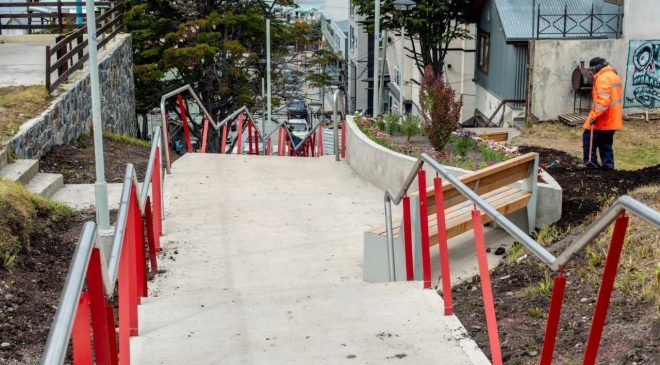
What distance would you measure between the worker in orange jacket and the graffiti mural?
12.2 m

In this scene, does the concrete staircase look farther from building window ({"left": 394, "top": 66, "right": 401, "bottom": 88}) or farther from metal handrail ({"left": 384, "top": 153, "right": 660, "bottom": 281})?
building window ({"left": 394, "top": 66, "right": 401, "bottom": 88})

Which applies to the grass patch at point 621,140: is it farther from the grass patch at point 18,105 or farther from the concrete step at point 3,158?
the concrete step at point 3,158

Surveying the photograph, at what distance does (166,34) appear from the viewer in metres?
32.2

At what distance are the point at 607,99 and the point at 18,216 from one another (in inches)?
311

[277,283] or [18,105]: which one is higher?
[18,105]

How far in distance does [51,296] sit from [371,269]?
2.56 m

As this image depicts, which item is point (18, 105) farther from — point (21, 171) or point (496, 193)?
point (496, 193)

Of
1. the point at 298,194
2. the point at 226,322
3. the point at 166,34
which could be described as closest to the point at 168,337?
the point at 226,322

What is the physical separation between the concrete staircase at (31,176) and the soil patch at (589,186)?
228 inches

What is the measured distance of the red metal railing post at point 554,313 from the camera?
4285 mm

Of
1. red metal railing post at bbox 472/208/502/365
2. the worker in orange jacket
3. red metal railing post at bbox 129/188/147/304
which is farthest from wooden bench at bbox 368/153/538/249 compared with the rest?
the worker in orange jacket

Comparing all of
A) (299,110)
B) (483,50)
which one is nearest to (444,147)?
(483,50)

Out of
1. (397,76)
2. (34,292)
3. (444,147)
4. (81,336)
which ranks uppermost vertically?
(81,336)

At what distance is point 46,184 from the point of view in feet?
36.4
